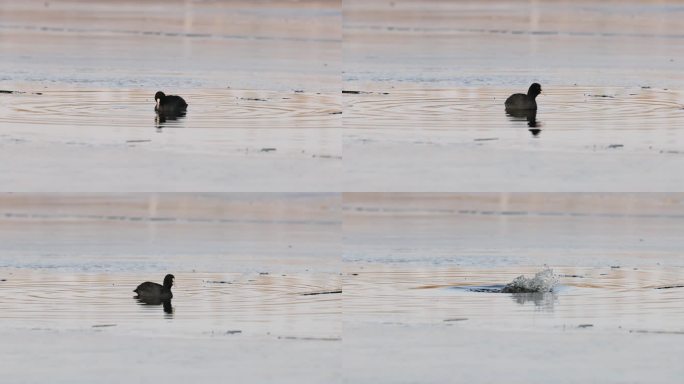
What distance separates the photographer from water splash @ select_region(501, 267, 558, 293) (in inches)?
285

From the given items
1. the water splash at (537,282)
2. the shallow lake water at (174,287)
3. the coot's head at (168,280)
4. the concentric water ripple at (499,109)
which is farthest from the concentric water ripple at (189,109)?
the water splash at (537,282)

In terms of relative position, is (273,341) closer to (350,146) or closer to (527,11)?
(350,146)

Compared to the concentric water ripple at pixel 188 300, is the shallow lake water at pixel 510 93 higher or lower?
higher

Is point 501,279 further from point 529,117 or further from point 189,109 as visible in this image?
point 189,109

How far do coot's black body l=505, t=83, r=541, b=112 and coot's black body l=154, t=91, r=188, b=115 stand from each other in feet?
4.06

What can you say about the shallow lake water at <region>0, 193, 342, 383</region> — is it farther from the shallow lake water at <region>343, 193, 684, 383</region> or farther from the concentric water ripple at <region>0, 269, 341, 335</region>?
the shallow lake water at <region>343, 193, 684, 383</region>

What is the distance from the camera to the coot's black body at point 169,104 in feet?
23.9

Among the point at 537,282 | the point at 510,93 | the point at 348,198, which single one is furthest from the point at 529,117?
the point at 348,198

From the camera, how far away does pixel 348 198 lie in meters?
7.34

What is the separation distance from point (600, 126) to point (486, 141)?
1.46 ft

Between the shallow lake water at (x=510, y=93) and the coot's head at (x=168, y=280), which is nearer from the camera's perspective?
the coot's head at (x=168, y=280)

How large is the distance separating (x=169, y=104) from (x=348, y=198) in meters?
0.77

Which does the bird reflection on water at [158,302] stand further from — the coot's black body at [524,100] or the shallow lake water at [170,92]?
the coot's black body at [524,100]

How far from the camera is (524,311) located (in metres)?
7.31
